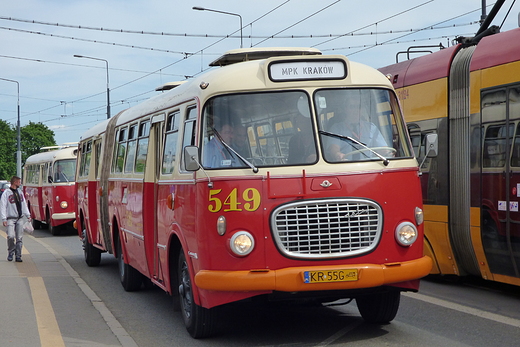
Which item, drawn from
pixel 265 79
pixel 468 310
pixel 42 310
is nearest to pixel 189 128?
pixel 265 79

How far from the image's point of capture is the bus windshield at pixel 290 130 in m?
7.46

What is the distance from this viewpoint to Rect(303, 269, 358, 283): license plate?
7.09 metres

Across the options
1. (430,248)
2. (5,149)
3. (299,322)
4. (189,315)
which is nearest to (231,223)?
(189,315)

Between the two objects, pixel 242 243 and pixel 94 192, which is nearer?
pixel 242 243

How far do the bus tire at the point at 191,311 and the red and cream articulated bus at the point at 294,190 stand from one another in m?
0.01

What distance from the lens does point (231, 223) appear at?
7203 mm

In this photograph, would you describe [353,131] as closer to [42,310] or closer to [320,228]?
[320,228]

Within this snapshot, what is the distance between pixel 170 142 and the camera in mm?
8992

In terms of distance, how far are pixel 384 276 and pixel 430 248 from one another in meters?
4.38

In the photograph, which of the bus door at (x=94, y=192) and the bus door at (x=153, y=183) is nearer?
the bus door at (x=153, y=183)

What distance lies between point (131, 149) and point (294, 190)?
16.0ft

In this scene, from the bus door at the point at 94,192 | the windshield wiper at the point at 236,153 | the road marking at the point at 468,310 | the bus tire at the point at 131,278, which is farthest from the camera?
the bus door at the point at 94,192

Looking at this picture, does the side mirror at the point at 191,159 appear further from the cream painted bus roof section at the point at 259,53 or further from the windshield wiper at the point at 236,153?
the cream painted bus roof section at the point at 259,53

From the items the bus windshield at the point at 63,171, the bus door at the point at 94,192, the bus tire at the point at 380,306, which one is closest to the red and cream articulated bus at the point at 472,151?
the bus tire at the point at 380,306
